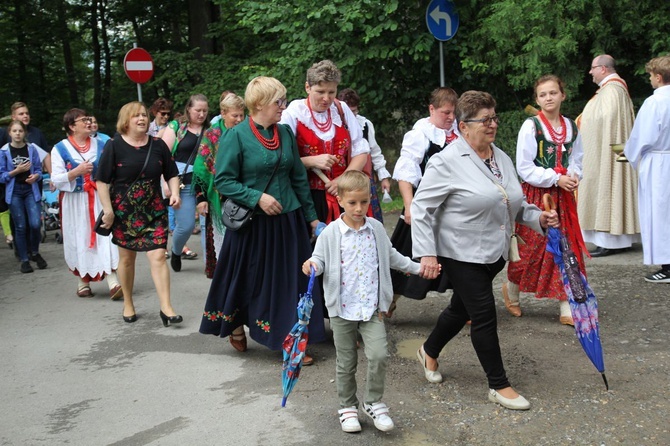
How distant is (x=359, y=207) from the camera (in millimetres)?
4359

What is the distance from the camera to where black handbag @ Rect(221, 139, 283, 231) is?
5.55 m

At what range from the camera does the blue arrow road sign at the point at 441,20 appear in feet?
38.3

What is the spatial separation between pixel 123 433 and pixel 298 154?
2.30 meters

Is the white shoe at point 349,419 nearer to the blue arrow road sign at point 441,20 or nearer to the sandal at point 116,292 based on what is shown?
the sandal at point 116,292

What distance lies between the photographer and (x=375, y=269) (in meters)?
4.46

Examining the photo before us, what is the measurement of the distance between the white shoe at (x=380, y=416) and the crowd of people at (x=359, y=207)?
0.04 ft

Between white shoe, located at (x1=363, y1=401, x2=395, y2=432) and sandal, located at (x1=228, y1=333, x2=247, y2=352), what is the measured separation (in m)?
1.83

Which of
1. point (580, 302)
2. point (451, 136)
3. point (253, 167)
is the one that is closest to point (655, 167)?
point (451, 136)

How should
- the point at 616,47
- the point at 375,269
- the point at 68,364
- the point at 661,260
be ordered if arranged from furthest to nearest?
1. the point at 616,47
2. the point at 661,260
3. the point at 68,364
4. the point at 375,269

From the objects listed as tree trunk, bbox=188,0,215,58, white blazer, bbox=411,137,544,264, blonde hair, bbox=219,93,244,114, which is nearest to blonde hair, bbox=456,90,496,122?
white blazer, bbox=411,137,544,264

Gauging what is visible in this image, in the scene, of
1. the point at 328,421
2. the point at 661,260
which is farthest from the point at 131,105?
the point at 661,260

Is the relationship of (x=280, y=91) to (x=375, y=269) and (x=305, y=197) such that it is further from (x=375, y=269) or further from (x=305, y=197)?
(x=375, y=269)

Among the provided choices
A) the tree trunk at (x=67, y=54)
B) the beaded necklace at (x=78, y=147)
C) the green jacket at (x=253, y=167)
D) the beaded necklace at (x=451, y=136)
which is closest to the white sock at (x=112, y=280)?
the beaded necklace at (x=78, y=147)

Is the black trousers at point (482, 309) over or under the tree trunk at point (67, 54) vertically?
under
